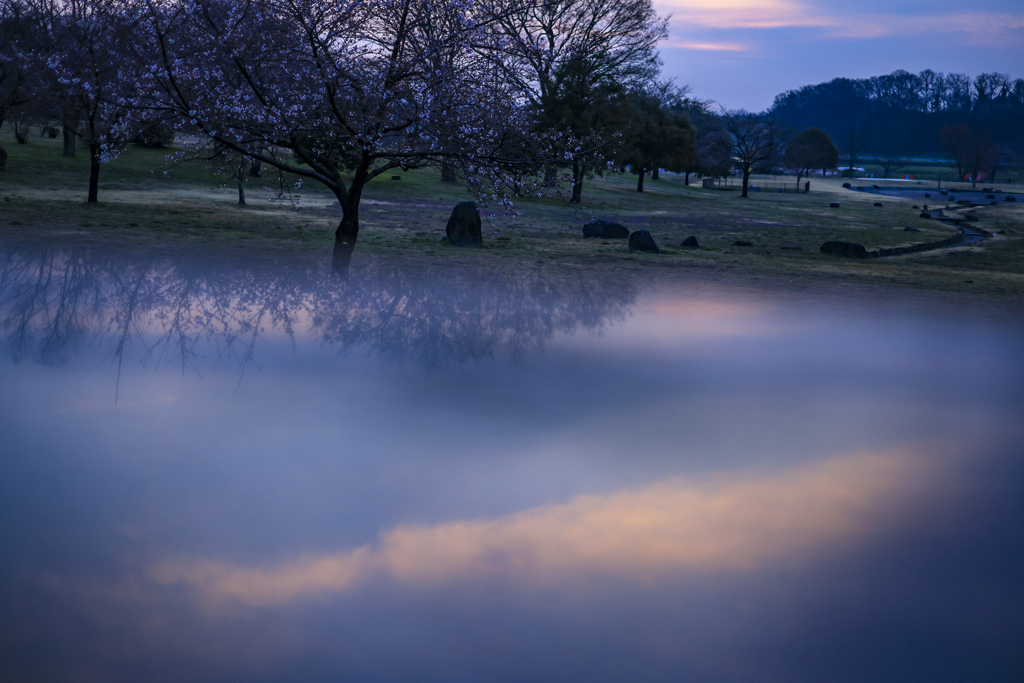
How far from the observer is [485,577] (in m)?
Answer: 5.04

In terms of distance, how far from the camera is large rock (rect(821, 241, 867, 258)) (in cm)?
2370

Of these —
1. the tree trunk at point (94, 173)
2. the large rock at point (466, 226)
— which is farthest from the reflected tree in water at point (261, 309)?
the tree trunk at point (94, 173)

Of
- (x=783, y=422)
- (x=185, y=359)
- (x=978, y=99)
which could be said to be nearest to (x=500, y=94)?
(x=185, y=359)

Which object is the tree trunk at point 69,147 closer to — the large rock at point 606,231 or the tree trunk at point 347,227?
the large rock at point 606,231

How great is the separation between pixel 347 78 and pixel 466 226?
783cm

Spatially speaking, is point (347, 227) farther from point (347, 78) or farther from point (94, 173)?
point (94, 173)

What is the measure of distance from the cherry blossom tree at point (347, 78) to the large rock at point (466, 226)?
6.13 m

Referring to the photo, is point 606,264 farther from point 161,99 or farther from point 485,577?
point 485,577

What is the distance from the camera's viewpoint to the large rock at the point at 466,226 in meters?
22.6

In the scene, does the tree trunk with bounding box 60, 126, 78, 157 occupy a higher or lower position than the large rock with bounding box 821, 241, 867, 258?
higher

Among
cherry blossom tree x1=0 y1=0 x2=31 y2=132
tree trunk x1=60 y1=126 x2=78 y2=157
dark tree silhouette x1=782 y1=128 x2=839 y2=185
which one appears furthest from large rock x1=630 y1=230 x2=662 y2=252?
dark tree silhouette x1=782 y1=128 x2=839 y2=185

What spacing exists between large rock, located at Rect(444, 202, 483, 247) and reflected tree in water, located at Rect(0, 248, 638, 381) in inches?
197

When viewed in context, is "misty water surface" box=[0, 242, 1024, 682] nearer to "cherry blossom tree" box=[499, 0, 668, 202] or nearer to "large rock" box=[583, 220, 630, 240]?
"large rock" box=[583, 220, 630, 240]

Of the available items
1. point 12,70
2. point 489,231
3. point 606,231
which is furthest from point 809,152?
point 12,70
